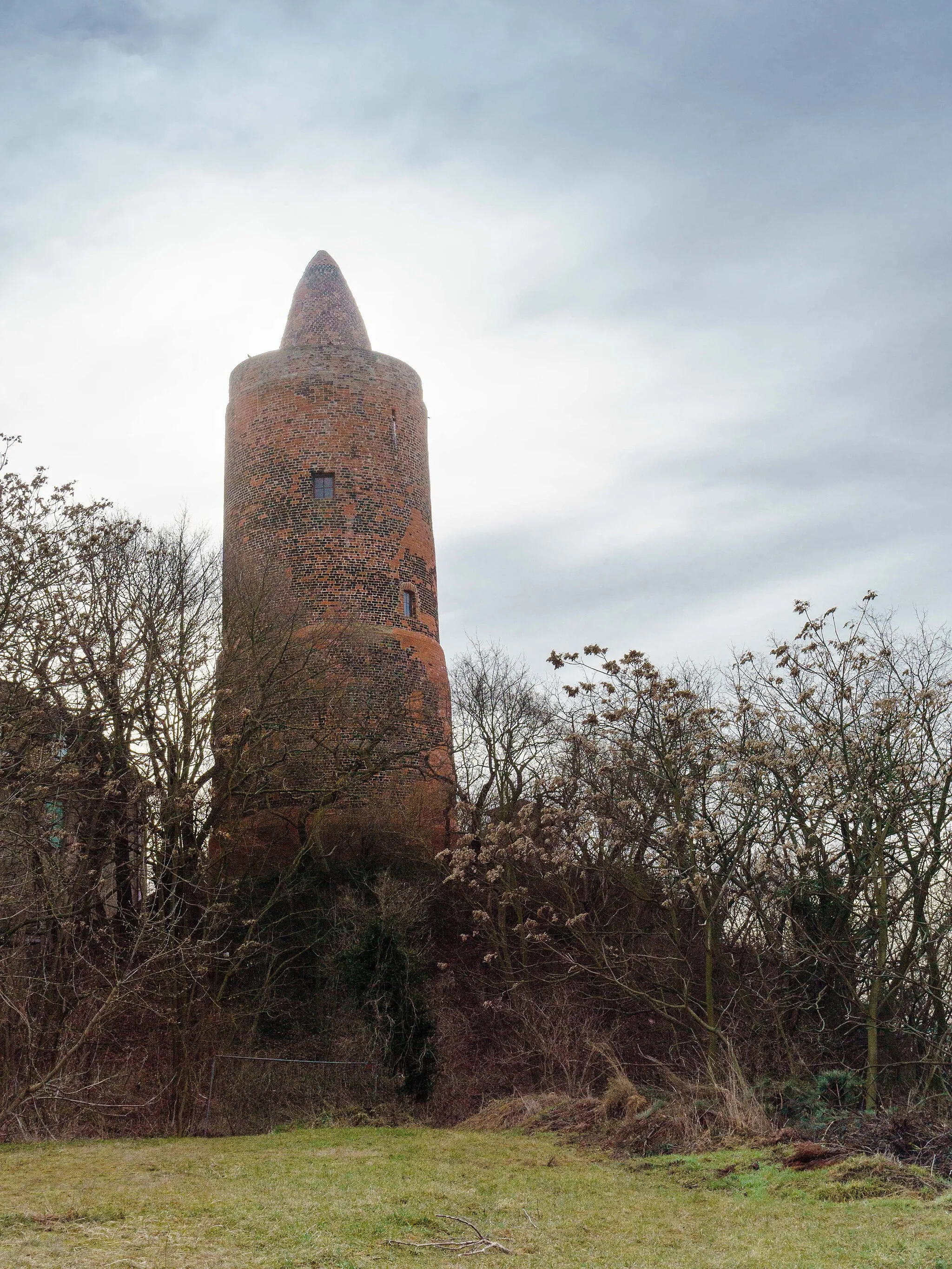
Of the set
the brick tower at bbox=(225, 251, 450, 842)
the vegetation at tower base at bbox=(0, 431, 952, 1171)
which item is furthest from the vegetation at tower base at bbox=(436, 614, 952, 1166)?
the brick tower at bbox=(225, 251, 450, 842)

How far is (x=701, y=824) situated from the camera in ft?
45.6

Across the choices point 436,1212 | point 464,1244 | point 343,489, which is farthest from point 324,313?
point 464,1244

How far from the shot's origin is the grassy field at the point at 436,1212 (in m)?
7.20

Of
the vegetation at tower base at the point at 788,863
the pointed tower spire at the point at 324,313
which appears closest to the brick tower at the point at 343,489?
the pointed tower spire at the point at 324,313

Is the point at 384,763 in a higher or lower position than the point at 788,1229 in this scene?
higher

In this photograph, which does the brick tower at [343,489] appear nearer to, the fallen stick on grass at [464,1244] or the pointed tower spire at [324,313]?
the pointed tower spire at [324,313]

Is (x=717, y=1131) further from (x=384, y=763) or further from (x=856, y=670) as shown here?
(x=384, y=763)

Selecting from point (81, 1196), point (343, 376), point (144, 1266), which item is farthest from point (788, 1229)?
point (343, 376)

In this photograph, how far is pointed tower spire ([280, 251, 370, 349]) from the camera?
26.3 metres

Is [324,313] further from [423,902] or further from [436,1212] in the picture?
[436,1212]

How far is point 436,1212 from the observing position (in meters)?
8.62

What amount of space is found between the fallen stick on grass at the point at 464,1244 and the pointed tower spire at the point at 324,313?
825 inches

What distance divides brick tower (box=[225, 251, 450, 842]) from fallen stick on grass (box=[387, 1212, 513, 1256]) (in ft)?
50.9

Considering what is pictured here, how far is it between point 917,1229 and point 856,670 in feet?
24.7
